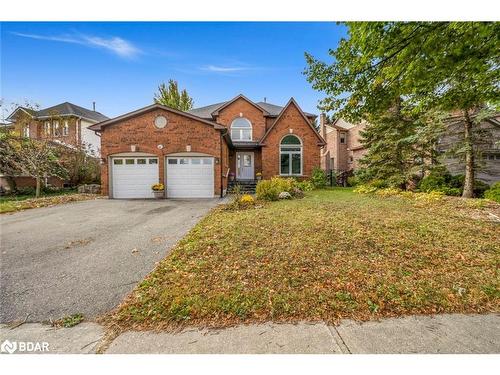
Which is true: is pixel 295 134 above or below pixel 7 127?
below

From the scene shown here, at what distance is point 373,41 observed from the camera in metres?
3.72

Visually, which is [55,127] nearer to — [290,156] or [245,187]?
[245,187]

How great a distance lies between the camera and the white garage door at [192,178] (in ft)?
38.1

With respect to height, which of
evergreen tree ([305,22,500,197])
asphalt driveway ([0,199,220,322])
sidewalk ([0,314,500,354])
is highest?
evergreen tree ([305,22,500,197])

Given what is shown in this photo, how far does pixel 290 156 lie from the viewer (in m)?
15.3

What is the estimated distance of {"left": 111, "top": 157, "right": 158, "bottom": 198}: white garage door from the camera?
454 inches

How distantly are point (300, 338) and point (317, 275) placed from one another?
117 centimetres

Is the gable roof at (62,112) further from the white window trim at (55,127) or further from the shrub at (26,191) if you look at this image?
the shrub at (26,191)

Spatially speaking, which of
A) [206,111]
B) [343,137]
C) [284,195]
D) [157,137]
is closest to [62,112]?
[206,111]

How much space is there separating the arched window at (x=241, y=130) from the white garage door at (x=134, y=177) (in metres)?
6.85

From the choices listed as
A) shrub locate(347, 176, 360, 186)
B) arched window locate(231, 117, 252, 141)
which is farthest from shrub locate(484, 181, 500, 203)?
arched window locate(231, 117, 252, 141)

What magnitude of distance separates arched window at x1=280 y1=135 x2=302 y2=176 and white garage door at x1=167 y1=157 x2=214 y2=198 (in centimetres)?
565

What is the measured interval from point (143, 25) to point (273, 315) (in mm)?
3640

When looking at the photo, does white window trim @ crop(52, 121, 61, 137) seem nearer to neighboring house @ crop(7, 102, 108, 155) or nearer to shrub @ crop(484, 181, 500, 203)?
neighboring house @ crop(7, 102, 108, 155)
